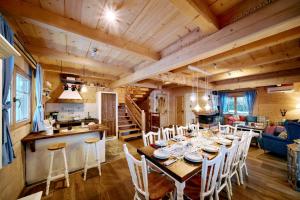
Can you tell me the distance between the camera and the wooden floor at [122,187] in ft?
6.82

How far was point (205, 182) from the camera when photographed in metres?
1.44

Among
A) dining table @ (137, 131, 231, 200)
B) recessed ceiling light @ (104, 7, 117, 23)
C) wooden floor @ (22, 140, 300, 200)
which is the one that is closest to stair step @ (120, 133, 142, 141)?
wooden floor @ (22, 140, 300, 200)

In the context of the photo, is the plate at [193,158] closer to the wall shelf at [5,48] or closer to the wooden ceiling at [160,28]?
the wooden ceiling at [160,28]

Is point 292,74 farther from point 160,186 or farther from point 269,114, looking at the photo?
point 160,186

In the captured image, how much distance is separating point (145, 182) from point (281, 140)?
4.19 metres

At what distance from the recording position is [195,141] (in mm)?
2508

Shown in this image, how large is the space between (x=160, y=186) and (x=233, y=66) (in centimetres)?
315

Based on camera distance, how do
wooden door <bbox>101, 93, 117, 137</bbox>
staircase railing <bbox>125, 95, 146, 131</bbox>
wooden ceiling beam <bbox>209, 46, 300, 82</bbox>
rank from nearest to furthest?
1. wooden ceiling beam <bbox>209, 46, 300, 82</bbox>
2. wooden door <bbox>101, 93, 117, 137</bbox>
3. staircase railing <bbox>125, 95, 146, 131</bbox>

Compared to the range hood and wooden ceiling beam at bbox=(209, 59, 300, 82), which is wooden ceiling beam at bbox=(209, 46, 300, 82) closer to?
wooden ceiling beam at bbox=(209, 59, 300, 82)

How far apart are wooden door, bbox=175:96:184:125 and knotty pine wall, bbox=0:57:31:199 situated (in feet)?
22.7

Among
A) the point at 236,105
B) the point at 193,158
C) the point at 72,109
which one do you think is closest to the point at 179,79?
the point at 193,158

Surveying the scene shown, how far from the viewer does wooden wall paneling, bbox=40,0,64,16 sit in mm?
1253

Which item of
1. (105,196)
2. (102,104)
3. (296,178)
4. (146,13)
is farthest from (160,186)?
(102,104)

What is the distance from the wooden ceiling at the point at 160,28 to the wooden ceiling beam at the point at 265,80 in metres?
2.05
